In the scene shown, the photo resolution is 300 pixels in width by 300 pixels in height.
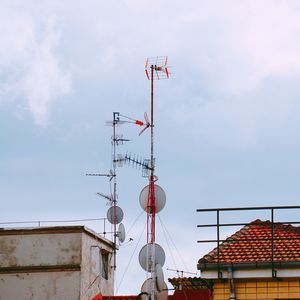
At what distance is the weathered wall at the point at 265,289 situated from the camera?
31.7 m

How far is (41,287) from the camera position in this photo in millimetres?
41469

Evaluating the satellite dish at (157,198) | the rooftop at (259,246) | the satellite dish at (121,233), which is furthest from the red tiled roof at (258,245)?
the satellite dish at (121,233)

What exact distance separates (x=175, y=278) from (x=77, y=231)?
4.95 metres

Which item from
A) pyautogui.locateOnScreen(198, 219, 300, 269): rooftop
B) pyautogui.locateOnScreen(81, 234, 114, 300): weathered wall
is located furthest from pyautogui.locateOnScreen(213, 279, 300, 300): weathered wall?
pyautogui.locateOnScreen(81, 234, 114, 300): weathered wall

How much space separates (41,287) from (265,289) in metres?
12.5

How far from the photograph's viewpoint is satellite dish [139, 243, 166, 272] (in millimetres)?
33156

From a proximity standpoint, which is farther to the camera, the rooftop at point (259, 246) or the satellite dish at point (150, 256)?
the satellite dish at point (150, 256)

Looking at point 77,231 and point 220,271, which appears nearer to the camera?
point 220,271

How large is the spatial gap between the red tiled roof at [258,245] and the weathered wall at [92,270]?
900 centimetres

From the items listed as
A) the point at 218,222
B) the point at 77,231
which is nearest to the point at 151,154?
the point at 218,222

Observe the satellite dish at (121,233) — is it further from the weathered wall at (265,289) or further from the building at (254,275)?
the weathered wall at (265,289)

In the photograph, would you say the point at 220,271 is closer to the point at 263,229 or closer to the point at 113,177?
the point at 263,229

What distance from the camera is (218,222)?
31359 mm

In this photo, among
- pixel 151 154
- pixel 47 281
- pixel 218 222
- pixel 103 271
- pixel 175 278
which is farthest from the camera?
pixel 103 271
